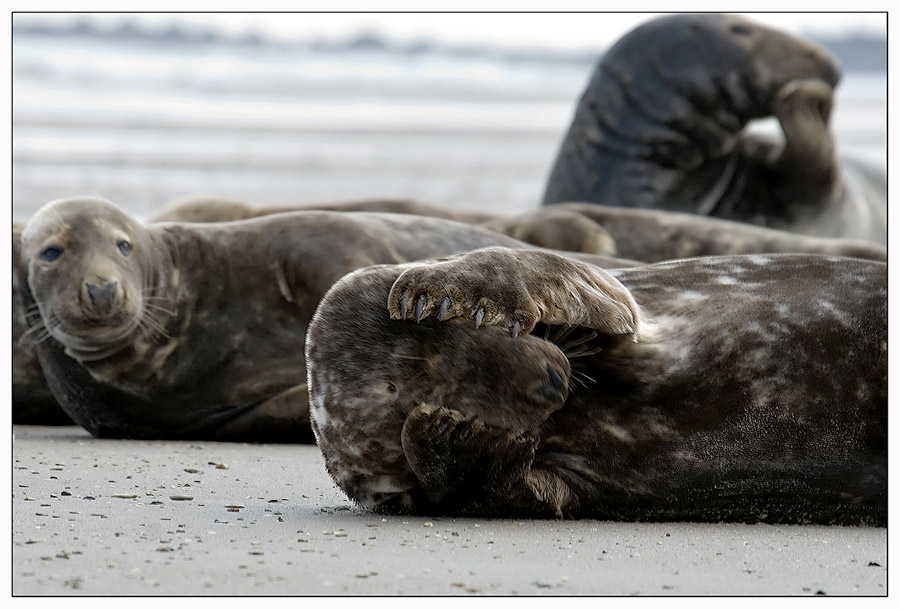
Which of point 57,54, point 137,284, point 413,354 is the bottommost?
point 57,54

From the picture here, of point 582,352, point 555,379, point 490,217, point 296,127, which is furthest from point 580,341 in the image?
point 296,127

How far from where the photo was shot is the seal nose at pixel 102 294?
4766 mm

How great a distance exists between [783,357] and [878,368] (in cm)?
21

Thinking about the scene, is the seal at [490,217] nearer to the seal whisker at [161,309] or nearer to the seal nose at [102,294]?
the seal whisker at [161,309]

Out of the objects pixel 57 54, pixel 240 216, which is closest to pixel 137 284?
pixel 240 216

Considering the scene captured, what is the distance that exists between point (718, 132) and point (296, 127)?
37.2ft

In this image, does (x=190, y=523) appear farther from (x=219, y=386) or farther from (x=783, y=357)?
(x=219, y=386)

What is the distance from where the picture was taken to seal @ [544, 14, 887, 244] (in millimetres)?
7219

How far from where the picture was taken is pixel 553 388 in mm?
3164

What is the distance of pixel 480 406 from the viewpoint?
3180mm

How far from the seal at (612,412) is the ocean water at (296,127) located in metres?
8.67

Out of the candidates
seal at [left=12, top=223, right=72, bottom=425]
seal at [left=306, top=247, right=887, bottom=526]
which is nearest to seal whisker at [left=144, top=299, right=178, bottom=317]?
seal at [left=12, top=223, right=72, bottom=425]

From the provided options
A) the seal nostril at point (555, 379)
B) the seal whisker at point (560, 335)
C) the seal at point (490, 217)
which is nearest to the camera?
the seal nostril at point (555, 379)

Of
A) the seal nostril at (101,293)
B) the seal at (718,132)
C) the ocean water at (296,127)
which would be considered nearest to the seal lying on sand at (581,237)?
the seal nostril at (101,293)
